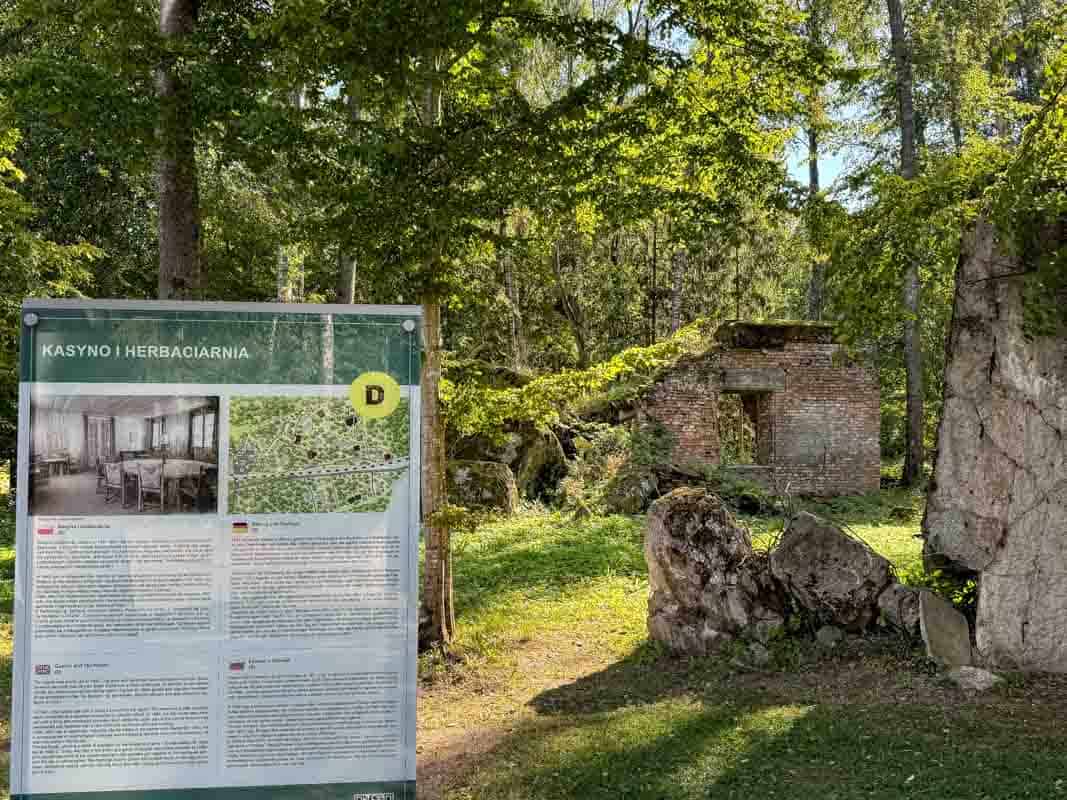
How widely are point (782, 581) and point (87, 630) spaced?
5334mm

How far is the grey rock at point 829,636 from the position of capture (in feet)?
23.4

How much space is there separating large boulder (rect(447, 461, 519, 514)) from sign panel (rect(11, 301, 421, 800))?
1054cm

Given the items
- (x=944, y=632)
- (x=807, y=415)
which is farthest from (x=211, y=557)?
(x=807, y=415)

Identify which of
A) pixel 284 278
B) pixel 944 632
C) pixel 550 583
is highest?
pixel 284 278

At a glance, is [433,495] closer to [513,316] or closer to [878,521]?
[878,521]

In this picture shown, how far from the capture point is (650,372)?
16922 millimetres

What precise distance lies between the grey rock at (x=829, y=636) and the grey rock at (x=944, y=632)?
57 cm

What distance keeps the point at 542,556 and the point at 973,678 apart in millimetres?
5726

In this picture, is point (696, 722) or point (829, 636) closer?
point (696, 722)

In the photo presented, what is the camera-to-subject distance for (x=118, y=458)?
11.1 feet

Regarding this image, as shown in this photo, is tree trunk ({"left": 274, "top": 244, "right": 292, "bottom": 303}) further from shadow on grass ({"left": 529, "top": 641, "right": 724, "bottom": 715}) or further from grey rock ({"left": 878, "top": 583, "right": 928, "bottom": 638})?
grey rock ({"left": 878, "top": 583, "right": 928, "bottom": 638})

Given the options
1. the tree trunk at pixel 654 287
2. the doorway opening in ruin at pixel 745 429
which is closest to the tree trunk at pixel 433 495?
the doorway opening in ruin at pixel 745 429

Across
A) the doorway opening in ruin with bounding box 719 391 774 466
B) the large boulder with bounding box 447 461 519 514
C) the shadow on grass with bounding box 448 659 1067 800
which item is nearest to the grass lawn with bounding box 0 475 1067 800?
the shadow on grass with bounding box 448 659 1067 800

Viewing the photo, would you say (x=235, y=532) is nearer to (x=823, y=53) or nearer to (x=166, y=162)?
(x=166, y=162)
